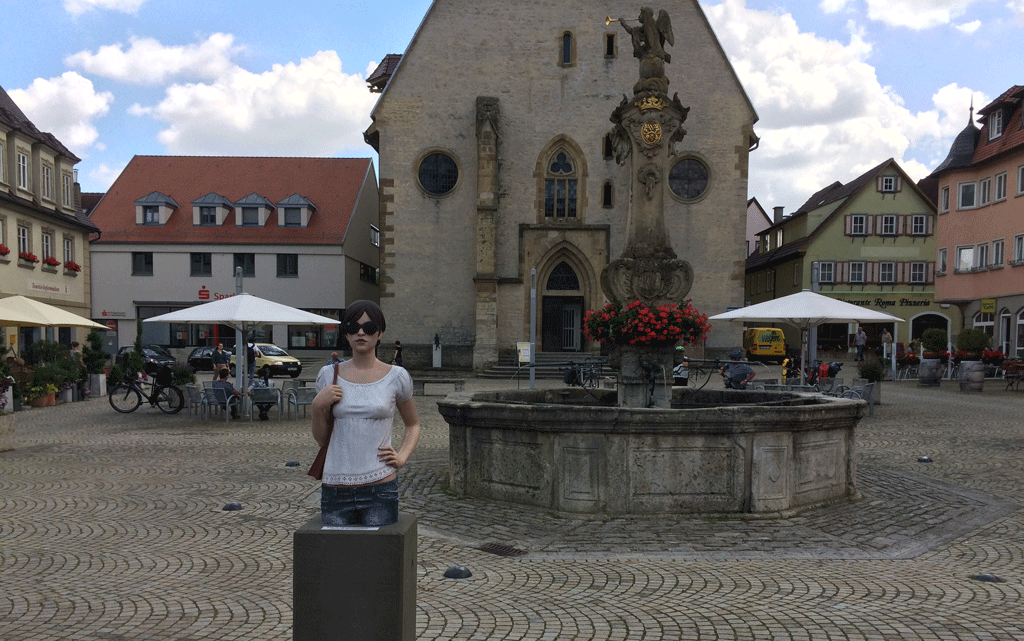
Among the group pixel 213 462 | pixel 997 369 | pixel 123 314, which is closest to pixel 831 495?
pixel 213 462

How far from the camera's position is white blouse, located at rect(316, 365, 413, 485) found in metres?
3.74

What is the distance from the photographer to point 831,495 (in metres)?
8.18

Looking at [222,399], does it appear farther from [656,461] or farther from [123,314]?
[123,314]

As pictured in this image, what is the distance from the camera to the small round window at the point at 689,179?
33000 mm

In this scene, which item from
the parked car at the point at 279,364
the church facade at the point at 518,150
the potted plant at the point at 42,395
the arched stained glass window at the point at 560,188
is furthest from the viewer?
the arched stained glass window at the point at 560,188

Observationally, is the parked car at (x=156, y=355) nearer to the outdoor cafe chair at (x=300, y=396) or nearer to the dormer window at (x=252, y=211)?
the dormer window at (x=252, y=211)

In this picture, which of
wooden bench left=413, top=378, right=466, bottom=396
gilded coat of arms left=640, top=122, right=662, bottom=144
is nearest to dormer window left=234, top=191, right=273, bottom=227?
wooden bench left=413, top=378, right=466, bottom=396

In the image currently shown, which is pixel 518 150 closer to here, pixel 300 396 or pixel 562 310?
pixel 562 310

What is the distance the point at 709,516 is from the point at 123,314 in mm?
40572

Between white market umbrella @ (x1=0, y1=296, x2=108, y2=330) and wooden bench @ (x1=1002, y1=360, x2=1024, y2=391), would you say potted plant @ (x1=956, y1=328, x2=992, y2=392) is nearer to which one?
wooden bench @ (x1=1002, y1=360, x2=1024, y2=391)

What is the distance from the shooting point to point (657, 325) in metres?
9.62

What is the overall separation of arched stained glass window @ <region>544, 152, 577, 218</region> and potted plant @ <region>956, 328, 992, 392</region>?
15.3 meters

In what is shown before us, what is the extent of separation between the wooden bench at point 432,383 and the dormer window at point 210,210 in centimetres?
2136

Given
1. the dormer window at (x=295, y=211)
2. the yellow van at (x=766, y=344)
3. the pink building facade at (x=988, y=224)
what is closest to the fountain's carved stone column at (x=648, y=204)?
the pink building facade at (x=988, y=224)
